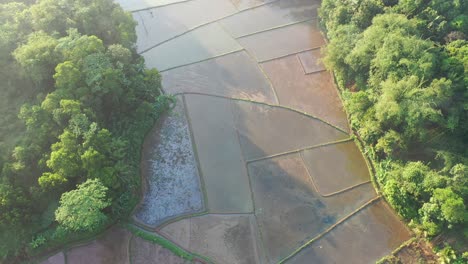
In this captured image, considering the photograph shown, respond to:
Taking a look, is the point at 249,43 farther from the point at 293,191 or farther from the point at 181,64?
the point at 293,191

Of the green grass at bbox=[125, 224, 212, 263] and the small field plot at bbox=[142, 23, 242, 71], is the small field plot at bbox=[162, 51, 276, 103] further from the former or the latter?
the green grass at bbox=[125, 224, 212, 263]

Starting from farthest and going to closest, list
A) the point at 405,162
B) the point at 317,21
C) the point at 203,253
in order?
1. the point at 317,21
2. the point at 405,162
3. the point at 203,253

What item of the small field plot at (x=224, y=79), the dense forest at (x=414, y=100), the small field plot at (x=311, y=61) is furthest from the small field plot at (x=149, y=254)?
the small field plot at (x=311, y=61)

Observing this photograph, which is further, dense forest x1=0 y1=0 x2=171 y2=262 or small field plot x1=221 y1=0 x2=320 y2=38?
small field plot x1=221 y1=0 x2=320 y2=38

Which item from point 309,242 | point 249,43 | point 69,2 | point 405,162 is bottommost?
point 309,242

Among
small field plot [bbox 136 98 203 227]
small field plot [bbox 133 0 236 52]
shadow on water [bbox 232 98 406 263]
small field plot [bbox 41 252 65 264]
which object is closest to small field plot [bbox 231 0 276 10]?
small field plot [bbox 133 0 236 52]

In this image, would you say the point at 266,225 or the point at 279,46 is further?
the point at 279,46

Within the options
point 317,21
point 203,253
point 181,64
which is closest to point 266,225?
point 203,253
